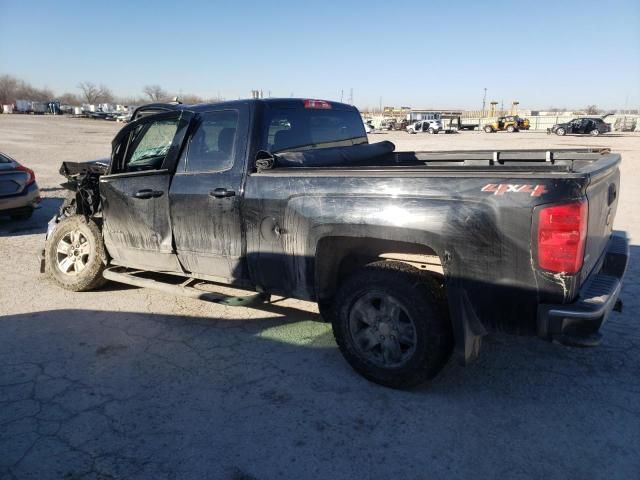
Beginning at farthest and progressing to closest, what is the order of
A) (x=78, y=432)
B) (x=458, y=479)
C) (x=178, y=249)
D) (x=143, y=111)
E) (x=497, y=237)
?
1. (x=143, y=111)
2. (x=178, y=249)
3. (x=78, y=432)
4. (x=497, y=237)
5. (x=458, y=479)

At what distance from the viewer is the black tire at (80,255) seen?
5266mm

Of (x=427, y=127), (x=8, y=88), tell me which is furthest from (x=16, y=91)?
(x=427, y=127)

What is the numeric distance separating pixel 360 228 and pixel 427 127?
177 feet

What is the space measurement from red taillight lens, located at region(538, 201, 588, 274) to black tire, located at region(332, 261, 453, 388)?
749 millimetres

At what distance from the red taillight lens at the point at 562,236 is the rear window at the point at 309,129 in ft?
7.39

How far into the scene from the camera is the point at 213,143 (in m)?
4.18

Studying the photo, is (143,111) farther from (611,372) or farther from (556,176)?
(611,372)

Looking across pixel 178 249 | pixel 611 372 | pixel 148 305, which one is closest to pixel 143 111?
pixel 178 249

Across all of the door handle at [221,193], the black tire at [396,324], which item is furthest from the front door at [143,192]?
the black tire at [396,324]

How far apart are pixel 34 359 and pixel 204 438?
1.87 m

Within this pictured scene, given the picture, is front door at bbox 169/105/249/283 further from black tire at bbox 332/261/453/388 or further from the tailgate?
the tailgate

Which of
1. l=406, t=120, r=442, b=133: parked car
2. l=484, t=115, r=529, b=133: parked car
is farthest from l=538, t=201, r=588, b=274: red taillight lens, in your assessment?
l=484, t=115, r=529, b=133: parked car

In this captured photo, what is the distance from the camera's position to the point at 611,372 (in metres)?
3.55

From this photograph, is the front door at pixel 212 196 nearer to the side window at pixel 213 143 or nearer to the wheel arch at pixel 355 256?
the side window at pixel 213 143
